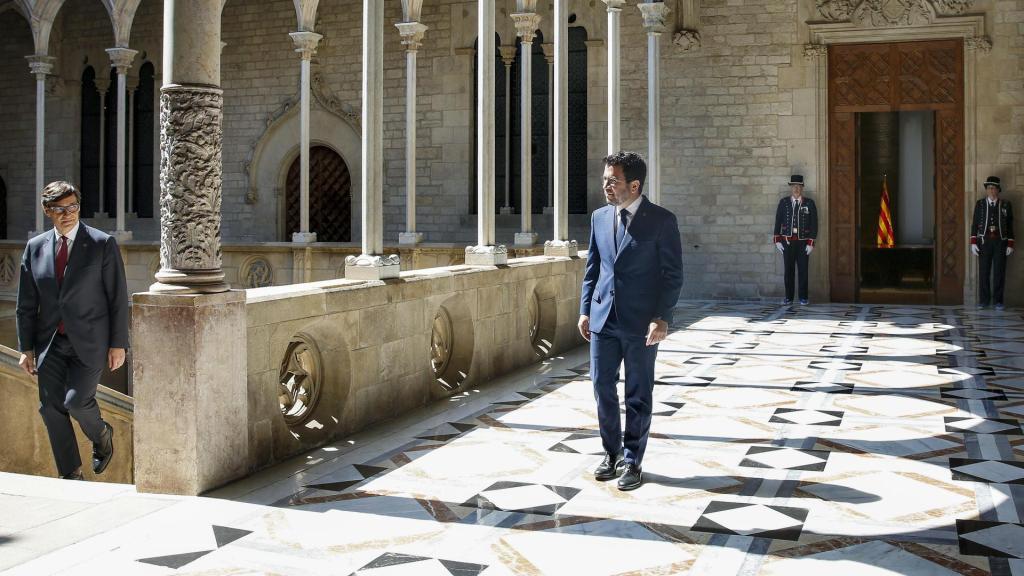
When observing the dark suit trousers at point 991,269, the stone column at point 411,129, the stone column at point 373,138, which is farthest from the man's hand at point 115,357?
the dark suit trousers at point 991,269

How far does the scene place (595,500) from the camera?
13.0ft

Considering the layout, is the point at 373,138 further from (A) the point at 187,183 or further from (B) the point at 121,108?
(B) the point at 121,108

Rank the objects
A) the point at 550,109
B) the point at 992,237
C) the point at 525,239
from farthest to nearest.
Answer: the point at 550,109
the point at 992,237
the point at 525,239

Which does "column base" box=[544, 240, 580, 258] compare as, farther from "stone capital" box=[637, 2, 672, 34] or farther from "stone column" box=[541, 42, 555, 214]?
"stone column" box=[541, 42, 555, 214]

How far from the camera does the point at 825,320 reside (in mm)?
11148

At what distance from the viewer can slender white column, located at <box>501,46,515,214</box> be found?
15.0 metres

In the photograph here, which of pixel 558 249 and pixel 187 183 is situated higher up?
pixel 187 183

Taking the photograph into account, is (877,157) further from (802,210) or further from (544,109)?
(544,109)

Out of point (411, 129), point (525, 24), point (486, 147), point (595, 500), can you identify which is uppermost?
point (525, 24)

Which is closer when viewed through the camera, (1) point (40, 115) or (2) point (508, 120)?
(1) point (40, 115)

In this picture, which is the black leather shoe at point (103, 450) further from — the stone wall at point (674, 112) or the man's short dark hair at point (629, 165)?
the stone wall at point (674, 112)

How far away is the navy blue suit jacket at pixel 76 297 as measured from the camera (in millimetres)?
4484

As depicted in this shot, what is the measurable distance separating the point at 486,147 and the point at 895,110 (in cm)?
770

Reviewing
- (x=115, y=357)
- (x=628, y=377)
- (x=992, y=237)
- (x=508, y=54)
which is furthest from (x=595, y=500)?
(x=508, y=54)
